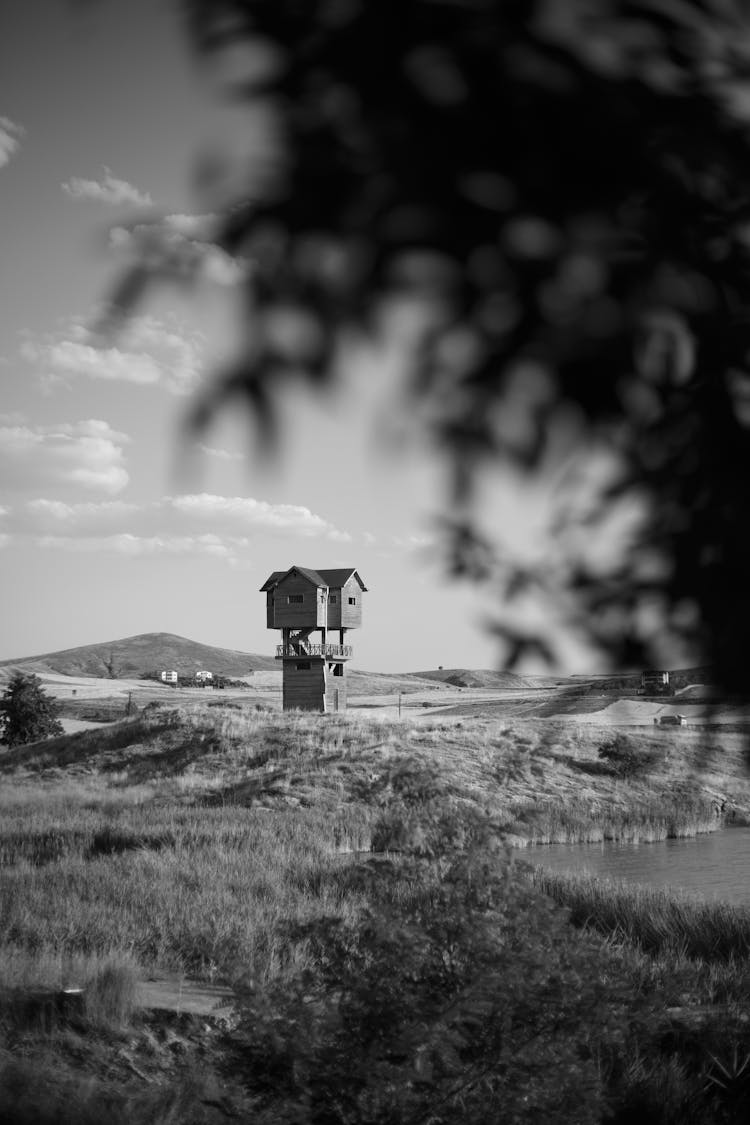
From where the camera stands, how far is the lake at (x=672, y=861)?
17562 millimetres

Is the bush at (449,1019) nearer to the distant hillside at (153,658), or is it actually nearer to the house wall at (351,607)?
the house wall at (351,607)

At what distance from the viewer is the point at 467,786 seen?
27.8m

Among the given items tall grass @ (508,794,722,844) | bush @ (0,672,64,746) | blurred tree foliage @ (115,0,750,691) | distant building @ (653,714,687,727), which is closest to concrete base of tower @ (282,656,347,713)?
bush @ (0,672,64,746)

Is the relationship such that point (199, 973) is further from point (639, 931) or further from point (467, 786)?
point (467, 786)

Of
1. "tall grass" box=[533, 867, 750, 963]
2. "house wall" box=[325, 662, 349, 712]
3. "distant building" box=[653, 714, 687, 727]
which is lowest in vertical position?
"tall grass" box=[533, 867, 750, 963]

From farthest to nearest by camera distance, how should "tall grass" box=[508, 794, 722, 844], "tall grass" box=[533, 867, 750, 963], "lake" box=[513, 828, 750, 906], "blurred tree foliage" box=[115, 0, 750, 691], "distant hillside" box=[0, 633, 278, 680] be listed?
1. "distant hillside" box=[0, 633, 278, 680]
2. "tall grass" box=[508, 794, 722, 844]
3. "lake" box=[513, 828, 750, 906]
4. "tall grass" box=[533, 867, 750, 963]
5. "blurred tree foliage" box=[115, 0, 750, 691]

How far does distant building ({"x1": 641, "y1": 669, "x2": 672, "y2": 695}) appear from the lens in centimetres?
217

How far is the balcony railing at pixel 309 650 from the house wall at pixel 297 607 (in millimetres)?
894

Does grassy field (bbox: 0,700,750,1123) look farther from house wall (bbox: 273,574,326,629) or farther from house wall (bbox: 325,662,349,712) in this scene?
house wall (bbox: 325,662,349,712)

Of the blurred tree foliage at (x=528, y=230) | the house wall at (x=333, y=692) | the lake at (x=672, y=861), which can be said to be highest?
the blurred tree foliage at (x=528, y=230)

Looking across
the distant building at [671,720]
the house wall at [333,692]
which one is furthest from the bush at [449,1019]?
the house wall at [333,692]

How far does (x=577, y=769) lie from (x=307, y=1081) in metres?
25.4

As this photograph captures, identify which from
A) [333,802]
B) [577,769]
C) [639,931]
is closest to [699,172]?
[639,931]

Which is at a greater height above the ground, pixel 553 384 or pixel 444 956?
pixel 553 384
